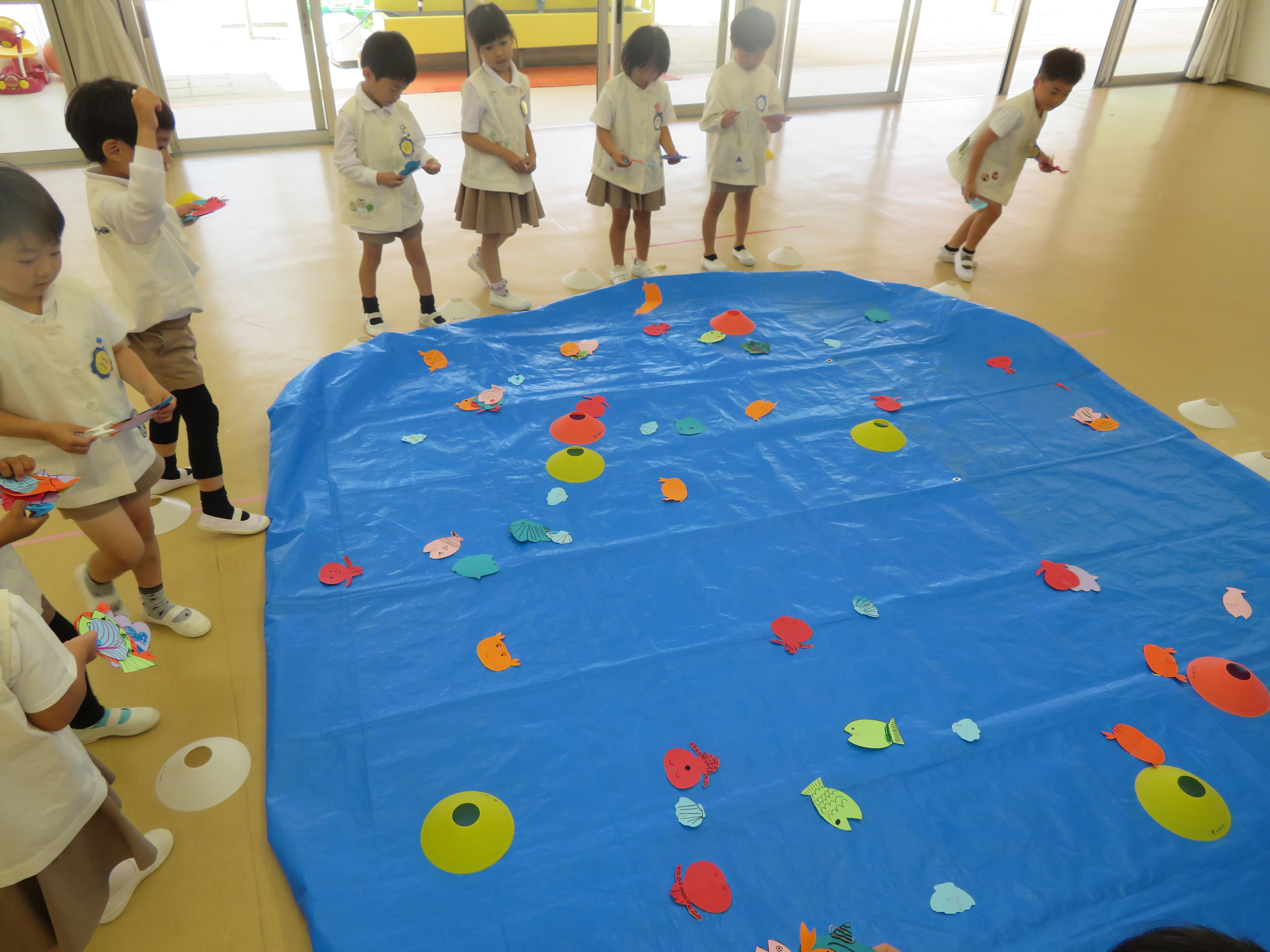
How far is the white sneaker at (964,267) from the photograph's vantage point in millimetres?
4035

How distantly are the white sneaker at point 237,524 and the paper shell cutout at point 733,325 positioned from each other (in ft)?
6.20

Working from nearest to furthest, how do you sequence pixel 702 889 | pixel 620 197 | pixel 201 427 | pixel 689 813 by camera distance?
pixel 702 889
pixel 689 813
pixel 201 427
pixel 620 197

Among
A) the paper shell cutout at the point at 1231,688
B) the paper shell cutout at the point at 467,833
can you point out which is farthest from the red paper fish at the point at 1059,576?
the paper shell cutout at the point at 467,833

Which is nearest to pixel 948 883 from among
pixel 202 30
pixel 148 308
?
pixel 148 308

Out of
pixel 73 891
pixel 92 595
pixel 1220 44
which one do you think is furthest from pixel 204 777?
pixel 1220 44

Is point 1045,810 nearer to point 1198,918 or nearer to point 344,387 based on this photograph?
point 1198,918

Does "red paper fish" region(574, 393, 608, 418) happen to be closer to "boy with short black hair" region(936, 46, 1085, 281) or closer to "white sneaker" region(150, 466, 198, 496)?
"white sneaker" region(150, 466, 198, 496)

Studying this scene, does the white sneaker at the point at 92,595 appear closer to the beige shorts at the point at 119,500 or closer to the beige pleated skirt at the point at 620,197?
the beige shorts at the point at 119,500

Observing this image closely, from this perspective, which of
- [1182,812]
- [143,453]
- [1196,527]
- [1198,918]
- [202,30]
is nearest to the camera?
[1198,918]

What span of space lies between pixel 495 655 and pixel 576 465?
0.77m

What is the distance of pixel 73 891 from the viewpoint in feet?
4.18

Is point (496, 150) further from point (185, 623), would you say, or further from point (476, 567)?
point (185, 623)

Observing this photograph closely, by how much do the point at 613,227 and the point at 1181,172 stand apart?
4357mm

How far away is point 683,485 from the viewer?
8.25ft
